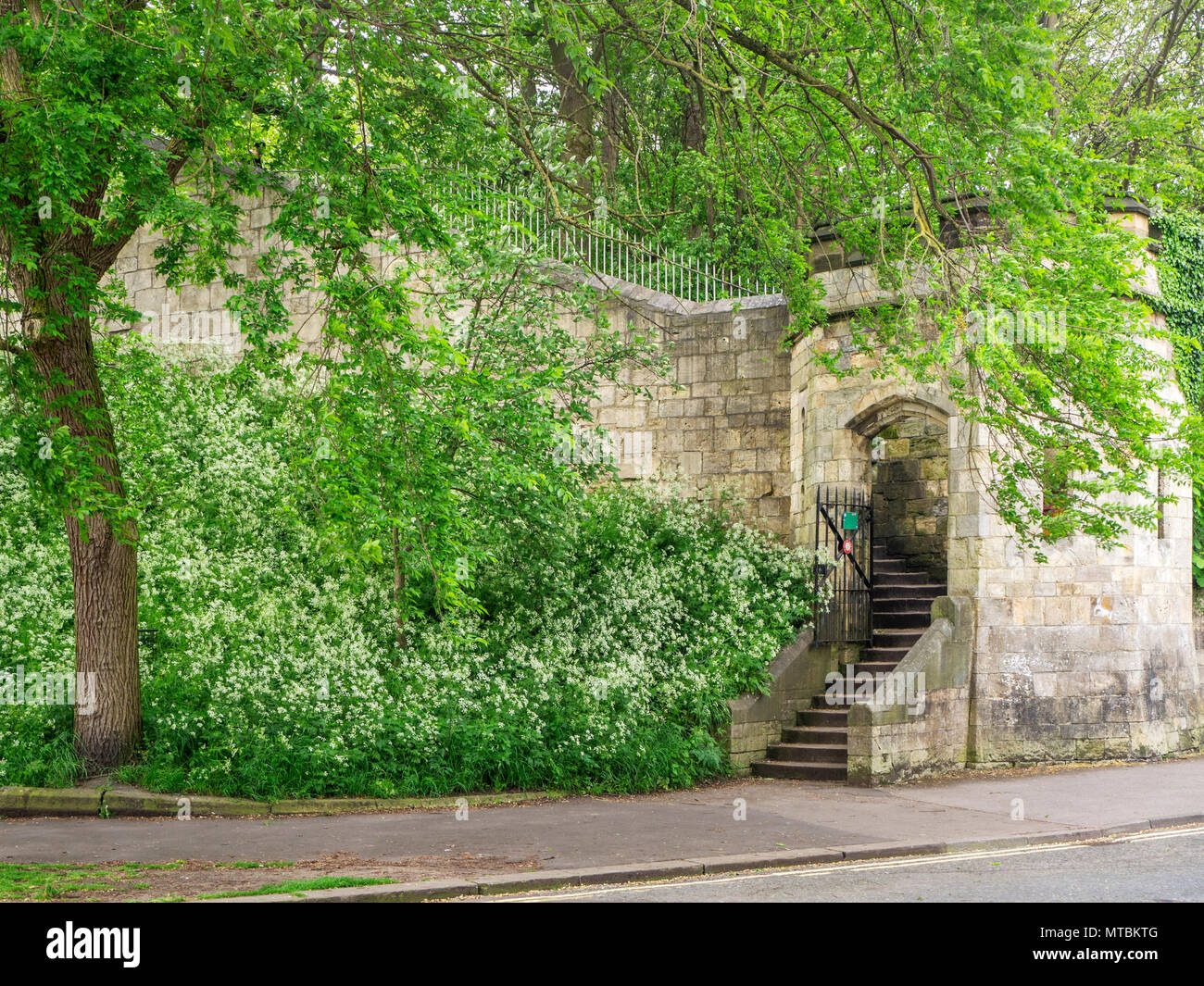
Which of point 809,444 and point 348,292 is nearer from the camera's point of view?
point 348,292

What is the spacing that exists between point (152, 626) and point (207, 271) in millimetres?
3910

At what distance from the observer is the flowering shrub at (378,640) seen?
10141 millimetres

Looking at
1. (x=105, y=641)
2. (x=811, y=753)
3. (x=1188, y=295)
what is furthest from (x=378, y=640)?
(x=1188, y=295)

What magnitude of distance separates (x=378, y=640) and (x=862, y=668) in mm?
5461

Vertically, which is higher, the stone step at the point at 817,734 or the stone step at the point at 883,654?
the stone step at the point at 883,654

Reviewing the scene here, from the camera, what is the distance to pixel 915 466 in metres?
16.5

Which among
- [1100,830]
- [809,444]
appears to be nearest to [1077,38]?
[809,444]

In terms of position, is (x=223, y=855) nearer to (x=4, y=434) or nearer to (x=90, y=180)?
(x=4, y=434)

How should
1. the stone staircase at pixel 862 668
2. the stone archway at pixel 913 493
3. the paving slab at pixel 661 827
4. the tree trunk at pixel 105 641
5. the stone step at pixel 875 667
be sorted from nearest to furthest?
the paving slab at pixel 661 827 → the tree trunk at pixel 105 641 → the stone staircase at pixel 862 668 → the stone step at pixel 875 667 → the stone archway at pixel 913 493

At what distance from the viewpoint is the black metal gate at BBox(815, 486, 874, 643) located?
13.7m

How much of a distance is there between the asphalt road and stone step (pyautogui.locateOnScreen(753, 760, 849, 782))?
349 centimetres

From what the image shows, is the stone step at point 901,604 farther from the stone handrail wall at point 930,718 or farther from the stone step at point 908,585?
the stone handrail wall at point 930,718

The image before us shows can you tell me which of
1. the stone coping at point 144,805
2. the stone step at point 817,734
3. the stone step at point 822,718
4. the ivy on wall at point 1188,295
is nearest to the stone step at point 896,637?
the stone step at point 822,718

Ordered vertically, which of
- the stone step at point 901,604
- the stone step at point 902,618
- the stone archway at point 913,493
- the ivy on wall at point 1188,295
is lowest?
the stone step at point 902,618
